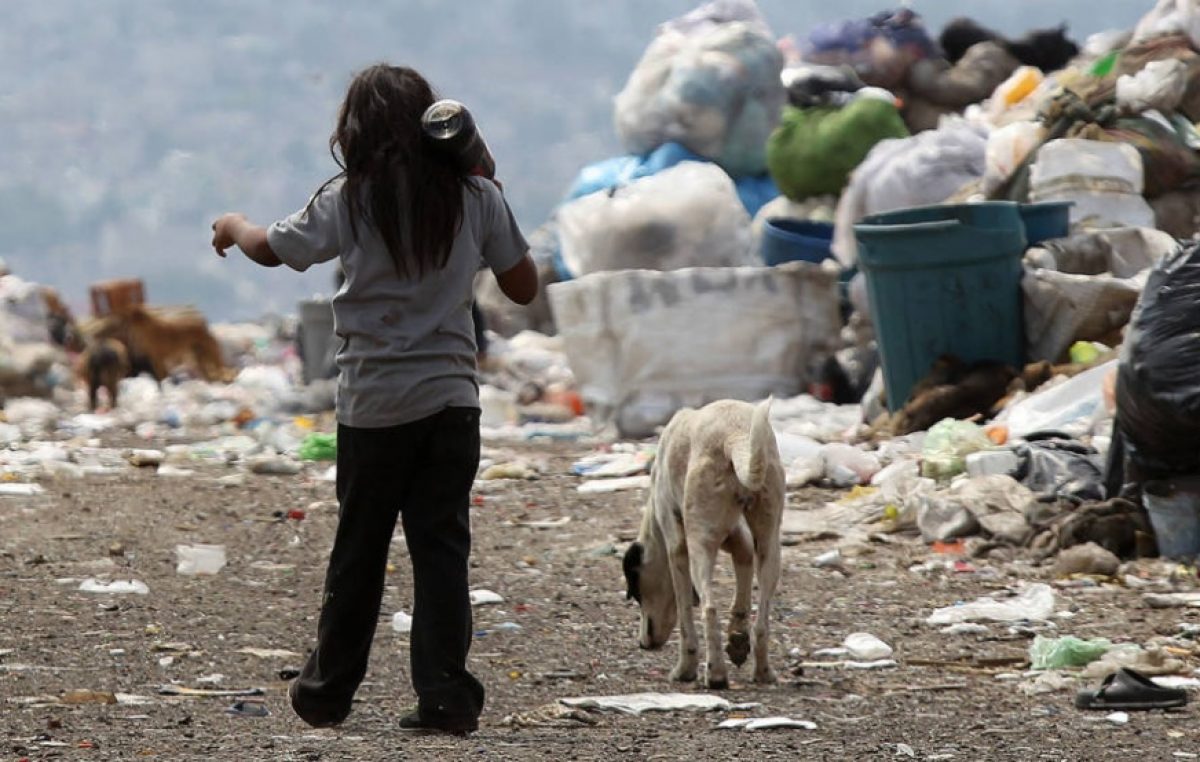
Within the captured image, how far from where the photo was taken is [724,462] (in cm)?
462

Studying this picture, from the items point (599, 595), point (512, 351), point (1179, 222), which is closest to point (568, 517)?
point (599, 595)

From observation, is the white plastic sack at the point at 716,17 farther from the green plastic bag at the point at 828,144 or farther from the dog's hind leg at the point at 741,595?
the dog's hind leg at the point at 741,595

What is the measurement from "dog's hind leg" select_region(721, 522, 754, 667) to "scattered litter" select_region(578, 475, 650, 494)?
389 cm

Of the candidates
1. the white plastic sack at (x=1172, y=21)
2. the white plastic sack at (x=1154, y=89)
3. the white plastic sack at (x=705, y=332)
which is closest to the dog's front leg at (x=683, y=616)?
the white plastic sack at (x=705, y=332)

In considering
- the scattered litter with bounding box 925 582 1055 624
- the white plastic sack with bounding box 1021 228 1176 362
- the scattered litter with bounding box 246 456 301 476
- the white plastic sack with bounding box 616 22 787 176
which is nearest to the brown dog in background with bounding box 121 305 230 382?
the white plastic sack with bounding box 616 22 787 176

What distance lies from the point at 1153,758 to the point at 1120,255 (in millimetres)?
6210

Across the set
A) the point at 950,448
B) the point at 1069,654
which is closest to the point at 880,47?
the point at 950,448

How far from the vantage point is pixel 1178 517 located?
244 inches

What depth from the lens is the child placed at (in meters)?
3.75

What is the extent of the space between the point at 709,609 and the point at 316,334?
10.6 metres

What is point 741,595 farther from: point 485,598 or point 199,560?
point 199,560

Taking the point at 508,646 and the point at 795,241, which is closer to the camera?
the point at 508,646

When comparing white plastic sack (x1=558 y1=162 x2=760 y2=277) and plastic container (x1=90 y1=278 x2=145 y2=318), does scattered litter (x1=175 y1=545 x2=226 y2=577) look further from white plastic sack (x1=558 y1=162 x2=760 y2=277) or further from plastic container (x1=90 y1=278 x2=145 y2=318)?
plastic container (x1=90 y1=278 x2=145 y2=318)

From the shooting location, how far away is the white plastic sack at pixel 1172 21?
1101 centimetres
